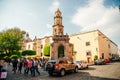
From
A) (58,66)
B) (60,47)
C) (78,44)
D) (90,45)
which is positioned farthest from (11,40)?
(58,66)

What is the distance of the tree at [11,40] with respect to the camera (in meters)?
54.9

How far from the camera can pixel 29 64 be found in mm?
18281

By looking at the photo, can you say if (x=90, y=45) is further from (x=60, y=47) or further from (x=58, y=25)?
(x=60, y=47)

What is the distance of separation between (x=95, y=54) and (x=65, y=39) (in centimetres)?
1615

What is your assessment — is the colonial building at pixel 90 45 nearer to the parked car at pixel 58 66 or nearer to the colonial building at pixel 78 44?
the colonial building at pixel 78 44

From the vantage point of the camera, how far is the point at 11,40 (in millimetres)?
55250

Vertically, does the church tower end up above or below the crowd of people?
above

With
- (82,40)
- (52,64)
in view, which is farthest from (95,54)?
(52,64)

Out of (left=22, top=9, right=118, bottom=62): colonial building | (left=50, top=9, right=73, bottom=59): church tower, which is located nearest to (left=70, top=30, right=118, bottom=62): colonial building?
(left=22, top=9, right=118, bottom=62): colonial building

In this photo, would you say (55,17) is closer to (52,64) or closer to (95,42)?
(95,42)

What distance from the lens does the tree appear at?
54.9m

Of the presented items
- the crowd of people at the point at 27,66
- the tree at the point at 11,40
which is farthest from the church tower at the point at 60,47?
the tree at the point at 11,40

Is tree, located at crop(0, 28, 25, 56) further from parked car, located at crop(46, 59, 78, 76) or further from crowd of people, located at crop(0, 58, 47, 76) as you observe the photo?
parked car, located at crop(46, 59, 78, 76)

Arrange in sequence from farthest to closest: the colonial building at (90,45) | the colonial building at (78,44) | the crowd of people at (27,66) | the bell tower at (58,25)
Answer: the colonial building at (90,45), the bell tower at (58,25), the colonial building at (78,44), the crowd of people at (27,66)
